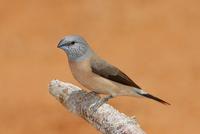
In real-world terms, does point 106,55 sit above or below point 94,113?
above

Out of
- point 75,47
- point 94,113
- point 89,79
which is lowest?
point 94,113

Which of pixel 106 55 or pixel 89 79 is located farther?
pixel 106 55

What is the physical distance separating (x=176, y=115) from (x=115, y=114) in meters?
4.96

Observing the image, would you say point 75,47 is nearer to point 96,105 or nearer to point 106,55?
point 96,105

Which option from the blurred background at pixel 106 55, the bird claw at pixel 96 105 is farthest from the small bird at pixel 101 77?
the blurred background at pixel 106 55

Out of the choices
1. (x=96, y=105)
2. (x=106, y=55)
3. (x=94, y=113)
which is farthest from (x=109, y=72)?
(x=106, y=55)

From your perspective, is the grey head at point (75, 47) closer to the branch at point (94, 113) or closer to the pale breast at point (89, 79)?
the pale breast at point (89, 79)

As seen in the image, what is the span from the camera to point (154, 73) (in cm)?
886

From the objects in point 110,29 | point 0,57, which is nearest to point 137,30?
point 110,29

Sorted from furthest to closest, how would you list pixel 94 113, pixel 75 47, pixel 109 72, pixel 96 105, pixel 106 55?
pixel 106 55 < pixel 109 72 < pixel 75 47 < pixel 96 105 < pixel 94 113

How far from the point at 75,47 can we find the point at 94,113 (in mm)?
898

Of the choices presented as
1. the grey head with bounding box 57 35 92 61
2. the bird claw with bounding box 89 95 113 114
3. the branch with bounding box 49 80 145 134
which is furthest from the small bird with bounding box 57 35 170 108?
the bird claw with bounding box 89 95 113 114

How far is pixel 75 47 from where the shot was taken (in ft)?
13.8

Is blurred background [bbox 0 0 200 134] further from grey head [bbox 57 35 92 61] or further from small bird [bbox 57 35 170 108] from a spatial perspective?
grey head [bbox 57 35 92 61]
